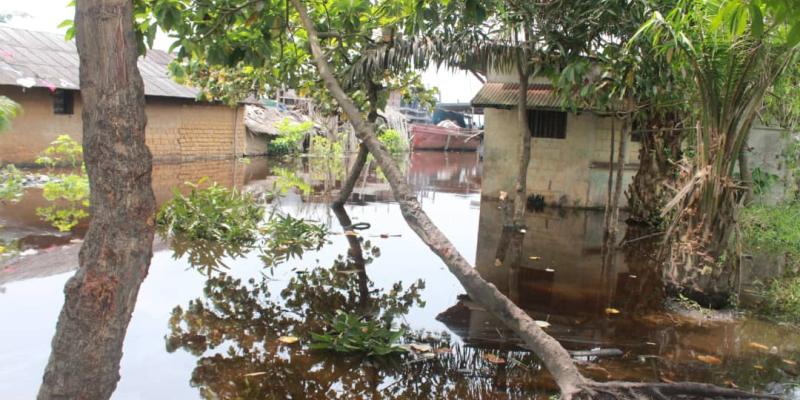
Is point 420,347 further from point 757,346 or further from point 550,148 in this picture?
point 550,148

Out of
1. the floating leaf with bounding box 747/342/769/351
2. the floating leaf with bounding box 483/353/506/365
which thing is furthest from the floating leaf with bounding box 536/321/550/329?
the floating leaf with bounding box 747/342/769/351

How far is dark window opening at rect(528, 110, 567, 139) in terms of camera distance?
50.5 ft

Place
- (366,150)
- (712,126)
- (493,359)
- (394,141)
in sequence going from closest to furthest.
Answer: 1. (493,359)
2. (712,126)
3. (366,150)
4. (394,141)

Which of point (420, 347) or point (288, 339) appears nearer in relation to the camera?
point (420, 347)

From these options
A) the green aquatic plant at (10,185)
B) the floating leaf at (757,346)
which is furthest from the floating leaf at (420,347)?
the green aquatic plant at (10,185)

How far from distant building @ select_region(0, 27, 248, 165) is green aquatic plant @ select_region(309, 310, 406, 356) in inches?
529

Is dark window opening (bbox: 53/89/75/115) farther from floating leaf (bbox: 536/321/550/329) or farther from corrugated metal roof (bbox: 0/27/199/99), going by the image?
floating leaf (bbox: 536/321/550/329)

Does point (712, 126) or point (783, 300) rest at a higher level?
point (712, 126)

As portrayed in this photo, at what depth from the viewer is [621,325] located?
21.6 feet

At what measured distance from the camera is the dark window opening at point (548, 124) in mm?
15406

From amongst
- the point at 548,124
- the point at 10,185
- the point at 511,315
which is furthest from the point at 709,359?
the point at 10,185

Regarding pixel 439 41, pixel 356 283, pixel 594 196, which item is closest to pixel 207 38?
pixel 356 283

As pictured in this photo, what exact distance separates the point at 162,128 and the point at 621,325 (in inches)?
766

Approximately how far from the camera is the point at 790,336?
248 inches
